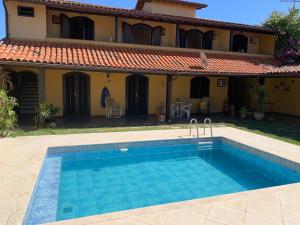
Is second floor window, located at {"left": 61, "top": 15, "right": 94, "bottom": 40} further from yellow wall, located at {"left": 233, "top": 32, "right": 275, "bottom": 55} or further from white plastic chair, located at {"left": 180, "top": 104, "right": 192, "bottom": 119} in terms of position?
yellow wall, located at {"left": 233, "top": 32, "right": 275, "bottom": 55}

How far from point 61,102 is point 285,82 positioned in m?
14.4

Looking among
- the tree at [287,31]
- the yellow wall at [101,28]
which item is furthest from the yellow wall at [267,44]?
the yellow wall at [101,28]

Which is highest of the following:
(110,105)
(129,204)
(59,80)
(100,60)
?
(100,60)

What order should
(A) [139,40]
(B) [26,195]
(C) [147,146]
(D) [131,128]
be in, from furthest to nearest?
1. (A) [139,40]
2. (D) [131,128]
3. (C) [147,146]
4. (B) [26,195]

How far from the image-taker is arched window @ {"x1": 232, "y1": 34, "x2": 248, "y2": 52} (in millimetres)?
19578

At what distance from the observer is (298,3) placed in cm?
2220

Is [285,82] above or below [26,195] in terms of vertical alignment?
above

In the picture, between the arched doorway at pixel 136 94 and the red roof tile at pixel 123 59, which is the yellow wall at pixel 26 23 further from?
the arched doorway at pixel 136 94

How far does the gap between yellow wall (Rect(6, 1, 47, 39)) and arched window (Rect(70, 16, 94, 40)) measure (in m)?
1.83

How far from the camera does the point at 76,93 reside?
49.4ft

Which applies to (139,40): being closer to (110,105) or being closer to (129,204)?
(110,105)

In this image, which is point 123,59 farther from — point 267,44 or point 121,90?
point 267,44

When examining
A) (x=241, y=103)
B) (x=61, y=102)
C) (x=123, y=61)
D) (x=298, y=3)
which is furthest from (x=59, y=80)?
(x=298, y=3)

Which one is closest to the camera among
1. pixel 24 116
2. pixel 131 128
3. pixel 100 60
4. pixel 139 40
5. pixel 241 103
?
pixel 131 128
